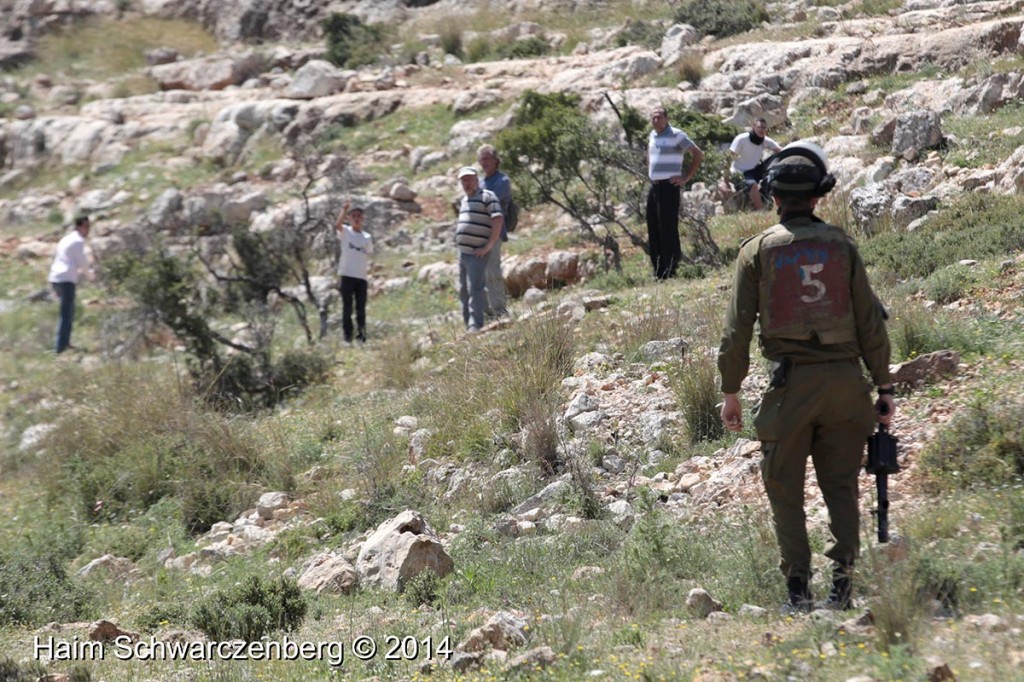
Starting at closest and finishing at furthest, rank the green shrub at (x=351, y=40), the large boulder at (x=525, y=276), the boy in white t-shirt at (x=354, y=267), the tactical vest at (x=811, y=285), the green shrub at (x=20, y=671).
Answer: the tactical vest at (x=811, y=285) < the green shrub at (x=20, y=671) < the boy in white t-shirt at (x=354, y=267) < the large boulder at (x=525, y=276) < the green shrub at (x=351, y=40)

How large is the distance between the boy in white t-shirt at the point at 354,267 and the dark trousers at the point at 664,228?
307 cm

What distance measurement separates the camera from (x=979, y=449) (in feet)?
17.4

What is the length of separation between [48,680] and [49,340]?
12361 mm

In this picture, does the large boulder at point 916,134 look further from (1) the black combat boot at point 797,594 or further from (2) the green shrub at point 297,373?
(1) the black combat boot at point 797,594

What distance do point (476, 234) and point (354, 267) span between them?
2.55m

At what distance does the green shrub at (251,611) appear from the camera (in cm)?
Result: 518

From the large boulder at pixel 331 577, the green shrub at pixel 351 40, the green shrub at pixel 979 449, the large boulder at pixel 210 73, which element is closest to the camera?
the green shrub at pixel 979 449

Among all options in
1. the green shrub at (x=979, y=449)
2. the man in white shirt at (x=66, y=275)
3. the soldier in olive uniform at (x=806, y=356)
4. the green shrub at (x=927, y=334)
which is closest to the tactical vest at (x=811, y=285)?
the soldier in olive uniform at (x=806, y=356)

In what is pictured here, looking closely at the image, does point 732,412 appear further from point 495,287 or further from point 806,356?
point 495,287

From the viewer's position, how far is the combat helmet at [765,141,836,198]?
162 inches

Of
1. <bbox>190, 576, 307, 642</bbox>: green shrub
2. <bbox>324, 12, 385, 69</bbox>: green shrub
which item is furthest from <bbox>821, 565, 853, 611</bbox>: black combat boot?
<bbox>324, 12, 385, 69</bbox>: green shrub

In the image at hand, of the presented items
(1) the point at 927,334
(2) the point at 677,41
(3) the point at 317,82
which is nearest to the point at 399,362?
(1) the point at 927,334

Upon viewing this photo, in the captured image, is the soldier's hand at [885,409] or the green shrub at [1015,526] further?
the green shrub at [1015,526]

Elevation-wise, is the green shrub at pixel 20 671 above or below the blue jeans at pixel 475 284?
below
